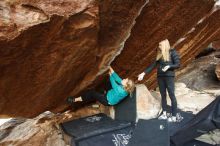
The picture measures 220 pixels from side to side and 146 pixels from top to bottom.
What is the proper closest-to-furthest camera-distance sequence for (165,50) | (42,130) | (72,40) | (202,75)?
(72,40) < (165,50) < (42,130) < (202,75)

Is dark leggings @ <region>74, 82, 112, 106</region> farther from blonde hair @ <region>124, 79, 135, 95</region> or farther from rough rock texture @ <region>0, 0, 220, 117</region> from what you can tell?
blonde hair @ <region>124, 79, 135, 95</region>

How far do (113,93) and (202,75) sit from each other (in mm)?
5633

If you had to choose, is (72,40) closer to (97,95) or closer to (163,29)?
(97,95)

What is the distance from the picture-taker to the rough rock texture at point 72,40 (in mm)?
4754

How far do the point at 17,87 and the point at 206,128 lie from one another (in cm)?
355

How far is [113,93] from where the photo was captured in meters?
7.06

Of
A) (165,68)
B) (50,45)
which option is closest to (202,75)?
(165,68)

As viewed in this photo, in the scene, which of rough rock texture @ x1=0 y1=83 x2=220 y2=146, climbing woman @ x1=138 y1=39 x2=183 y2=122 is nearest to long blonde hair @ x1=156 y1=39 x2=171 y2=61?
climbing woman @ x1=138 y1=39 x2=183 y2=122

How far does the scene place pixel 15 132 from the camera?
698cm

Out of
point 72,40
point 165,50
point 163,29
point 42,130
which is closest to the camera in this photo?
point 72,40

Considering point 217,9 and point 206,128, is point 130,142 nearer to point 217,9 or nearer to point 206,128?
point 206,128

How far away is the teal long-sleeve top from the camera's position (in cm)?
→ 696

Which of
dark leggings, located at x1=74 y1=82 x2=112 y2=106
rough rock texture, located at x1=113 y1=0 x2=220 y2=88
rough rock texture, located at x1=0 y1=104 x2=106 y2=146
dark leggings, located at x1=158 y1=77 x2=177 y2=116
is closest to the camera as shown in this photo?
rough rock texture, located at x1=113 y1=0 x2=220 y2=88

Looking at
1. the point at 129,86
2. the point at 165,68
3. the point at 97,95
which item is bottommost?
the point at 97,95
